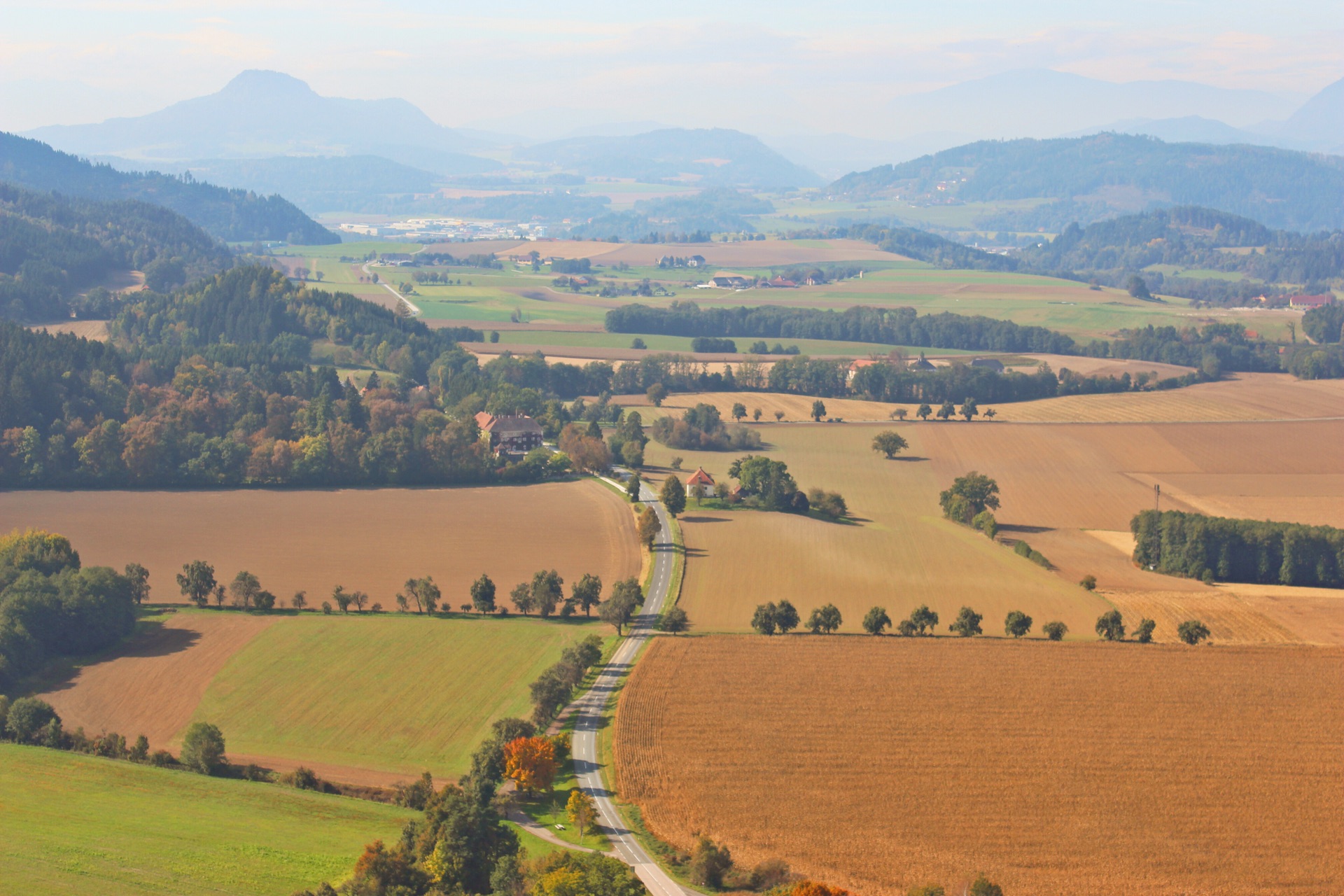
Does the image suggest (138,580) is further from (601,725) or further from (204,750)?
(601,725)

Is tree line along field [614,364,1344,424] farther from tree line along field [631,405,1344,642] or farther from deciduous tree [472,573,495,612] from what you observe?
deciduous tree [472,573,495,612]

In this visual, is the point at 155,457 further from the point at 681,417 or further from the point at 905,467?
the point at 905,467

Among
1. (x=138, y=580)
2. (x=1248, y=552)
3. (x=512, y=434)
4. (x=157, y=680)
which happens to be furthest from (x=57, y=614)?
(x=1248, y=552)

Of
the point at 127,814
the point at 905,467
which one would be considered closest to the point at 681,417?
the point at 905,467

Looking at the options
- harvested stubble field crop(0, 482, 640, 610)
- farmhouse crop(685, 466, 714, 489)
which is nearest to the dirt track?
harvested stubble field crop(0, 482, 640, 610)

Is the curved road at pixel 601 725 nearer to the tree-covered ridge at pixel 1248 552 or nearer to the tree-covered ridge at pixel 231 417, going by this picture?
the tree-covered ridge at pixel 231 417

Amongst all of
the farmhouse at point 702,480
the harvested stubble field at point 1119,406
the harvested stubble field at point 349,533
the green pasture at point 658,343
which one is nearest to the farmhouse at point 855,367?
the harvested stubble field at point 1119,406
